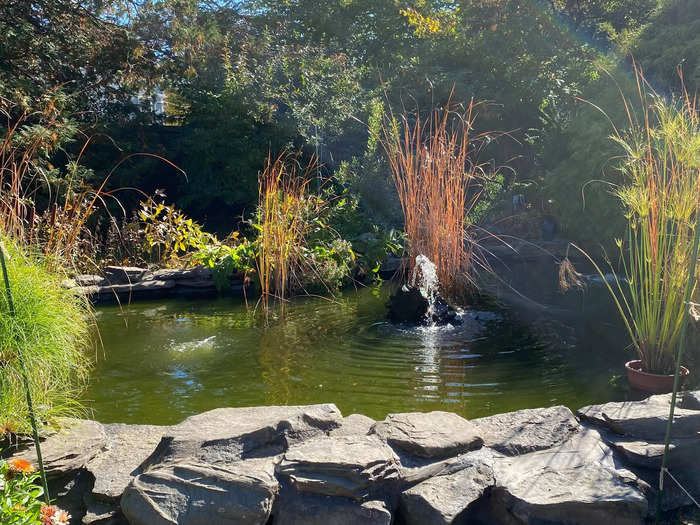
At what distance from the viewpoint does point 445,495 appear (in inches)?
75.5

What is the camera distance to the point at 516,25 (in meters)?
10.1

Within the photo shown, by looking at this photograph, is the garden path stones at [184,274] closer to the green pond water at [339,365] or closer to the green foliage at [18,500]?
the green pond water at [339,365]

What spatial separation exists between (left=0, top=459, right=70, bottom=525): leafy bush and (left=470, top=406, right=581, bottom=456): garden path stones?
1.36m

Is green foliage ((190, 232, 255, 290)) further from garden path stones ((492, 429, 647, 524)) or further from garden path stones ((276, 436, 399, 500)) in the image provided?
garden path stones ((492, 429, 647, 524))

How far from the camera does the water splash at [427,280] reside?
16.0ft

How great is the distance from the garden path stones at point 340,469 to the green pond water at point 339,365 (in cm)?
101

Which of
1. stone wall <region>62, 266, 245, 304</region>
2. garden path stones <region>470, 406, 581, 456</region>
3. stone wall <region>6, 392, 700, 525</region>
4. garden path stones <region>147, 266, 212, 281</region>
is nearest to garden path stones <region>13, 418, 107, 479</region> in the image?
stone wall <region>6, 392, 700, 525</region>

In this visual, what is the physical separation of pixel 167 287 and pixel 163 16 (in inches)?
197

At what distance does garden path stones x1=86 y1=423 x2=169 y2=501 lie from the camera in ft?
6.65

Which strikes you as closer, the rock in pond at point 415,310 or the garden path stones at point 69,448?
the garden path stones at point 69,448

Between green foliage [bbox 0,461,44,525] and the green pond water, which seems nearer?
green foliage [bbox 0,461,44,525]

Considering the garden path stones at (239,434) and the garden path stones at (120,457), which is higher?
the garden path stones at (239,434)

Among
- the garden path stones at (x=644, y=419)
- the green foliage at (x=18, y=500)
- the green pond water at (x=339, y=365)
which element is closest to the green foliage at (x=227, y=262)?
the green pond water at (x=339, y=365)

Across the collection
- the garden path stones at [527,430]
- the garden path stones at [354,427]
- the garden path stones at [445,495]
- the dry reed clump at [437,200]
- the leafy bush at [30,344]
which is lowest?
the garden path stones at [445,495]
